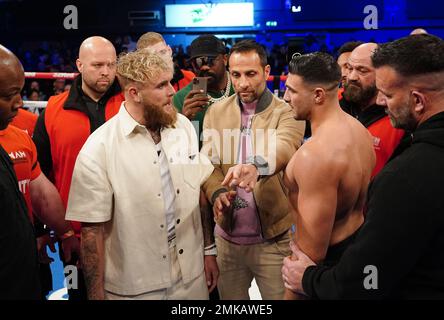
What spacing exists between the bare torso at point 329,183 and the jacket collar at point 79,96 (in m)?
1.18

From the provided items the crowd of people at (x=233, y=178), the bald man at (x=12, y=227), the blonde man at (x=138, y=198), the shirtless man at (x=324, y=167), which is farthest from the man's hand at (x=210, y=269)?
the bald man at (x=12, y=227)

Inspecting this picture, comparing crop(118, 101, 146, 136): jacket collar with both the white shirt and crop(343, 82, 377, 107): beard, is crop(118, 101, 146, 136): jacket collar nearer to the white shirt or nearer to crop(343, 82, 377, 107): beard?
the white shirt

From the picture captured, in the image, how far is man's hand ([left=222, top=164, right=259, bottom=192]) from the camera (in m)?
1.68

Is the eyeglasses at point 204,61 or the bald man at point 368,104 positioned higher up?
the eyeglasses at point 204,61

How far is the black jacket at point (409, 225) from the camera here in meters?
1.16

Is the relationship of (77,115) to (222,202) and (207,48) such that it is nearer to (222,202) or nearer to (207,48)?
(207,48)

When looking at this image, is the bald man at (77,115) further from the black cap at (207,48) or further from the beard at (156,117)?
the beard at (156,117)

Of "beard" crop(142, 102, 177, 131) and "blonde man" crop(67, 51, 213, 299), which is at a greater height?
"beard" crop(142, 102, 177, 131)

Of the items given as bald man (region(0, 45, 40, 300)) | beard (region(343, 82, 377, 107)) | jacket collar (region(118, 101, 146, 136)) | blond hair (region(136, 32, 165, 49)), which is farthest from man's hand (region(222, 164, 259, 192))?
blond hair (region(136, 32, 165, 49))

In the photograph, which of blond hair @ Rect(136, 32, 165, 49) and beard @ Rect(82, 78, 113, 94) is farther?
blond hair @ Rect(136, 32, 165, 49)

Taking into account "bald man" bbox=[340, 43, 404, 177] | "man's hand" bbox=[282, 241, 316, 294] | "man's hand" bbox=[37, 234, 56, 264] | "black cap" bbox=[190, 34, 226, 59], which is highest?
"black cap" bbox=[190, 34, 226, 59]

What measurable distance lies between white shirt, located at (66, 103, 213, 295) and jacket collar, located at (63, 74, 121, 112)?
72 cm

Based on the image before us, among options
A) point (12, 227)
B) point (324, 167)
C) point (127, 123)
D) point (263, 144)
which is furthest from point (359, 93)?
point (12, 227)

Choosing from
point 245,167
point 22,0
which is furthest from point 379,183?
point 22,0
